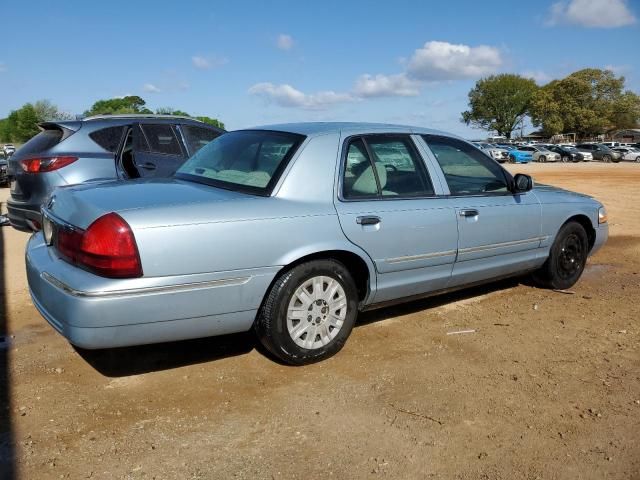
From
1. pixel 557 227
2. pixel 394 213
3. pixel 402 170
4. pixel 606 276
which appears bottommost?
pixel 606 276

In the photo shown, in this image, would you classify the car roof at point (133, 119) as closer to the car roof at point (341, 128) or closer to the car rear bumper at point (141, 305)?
the car roof at point (341, 128)

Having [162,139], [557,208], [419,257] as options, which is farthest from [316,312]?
[162,139]

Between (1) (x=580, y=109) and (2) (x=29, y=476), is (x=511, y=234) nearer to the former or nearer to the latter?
(2) (x=29, y=476)

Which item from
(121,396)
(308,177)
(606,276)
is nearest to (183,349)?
(121,396)

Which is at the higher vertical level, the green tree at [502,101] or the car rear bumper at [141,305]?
the green tree at [502,101]

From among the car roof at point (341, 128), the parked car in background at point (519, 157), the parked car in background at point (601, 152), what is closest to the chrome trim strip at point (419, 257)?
the car roof at point (341, 128)

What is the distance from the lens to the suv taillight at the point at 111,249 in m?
3.11

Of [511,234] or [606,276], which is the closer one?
[511,234]

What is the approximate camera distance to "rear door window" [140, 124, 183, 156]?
6.66 m

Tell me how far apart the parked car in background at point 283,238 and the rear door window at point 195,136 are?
7.90ft

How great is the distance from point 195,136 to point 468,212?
3.74m

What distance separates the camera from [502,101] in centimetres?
9700

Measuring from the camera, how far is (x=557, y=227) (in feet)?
17.7

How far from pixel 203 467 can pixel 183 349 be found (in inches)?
59.8
